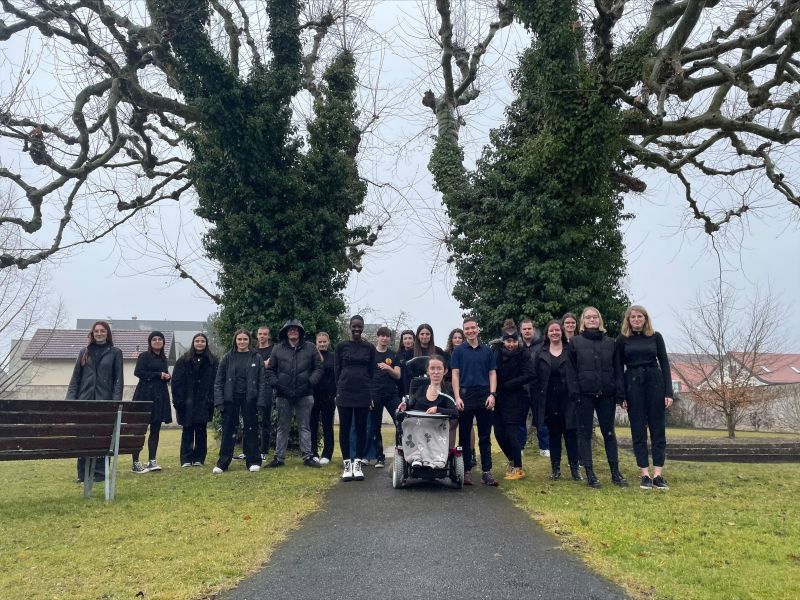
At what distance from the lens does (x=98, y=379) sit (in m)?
9.68

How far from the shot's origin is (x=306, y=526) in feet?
21.0

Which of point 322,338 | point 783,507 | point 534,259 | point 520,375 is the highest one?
point 534,259

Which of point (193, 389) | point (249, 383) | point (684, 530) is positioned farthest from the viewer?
point (193, 389)

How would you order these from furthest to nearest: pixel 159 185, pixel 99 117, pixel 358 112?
pixel 159 185
pixel 358 112
pixel 99 117

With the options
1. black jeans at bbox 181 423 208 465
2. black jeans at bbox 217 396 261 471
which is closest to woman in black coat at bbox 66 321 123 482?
black jeans at bbox 217 396 261 471

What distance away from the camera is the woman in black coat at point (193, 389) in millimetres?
11172

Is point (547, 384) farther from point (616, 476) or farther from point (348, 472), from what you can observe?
point (348, 472)

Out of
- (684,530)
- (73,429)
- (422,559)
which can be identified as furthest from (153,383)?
(684,530)

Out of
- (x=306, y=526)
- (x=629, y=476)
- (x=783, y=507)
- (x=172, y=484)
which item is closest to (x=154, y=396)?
(x=172, y=484)

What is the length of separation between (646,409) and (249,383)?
5734 mm

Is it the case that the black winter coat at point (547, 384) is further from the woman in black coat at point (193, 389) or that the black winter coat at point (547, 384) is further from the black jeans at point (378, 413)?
the woman in black coat at point (193, 389)

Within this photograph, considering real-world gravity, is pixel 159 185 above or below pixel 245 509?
above

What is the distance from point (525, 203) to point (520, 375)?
17.3 ft

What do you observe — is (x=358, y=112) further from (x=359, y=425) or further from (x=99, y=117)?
(x=359, y=425)
